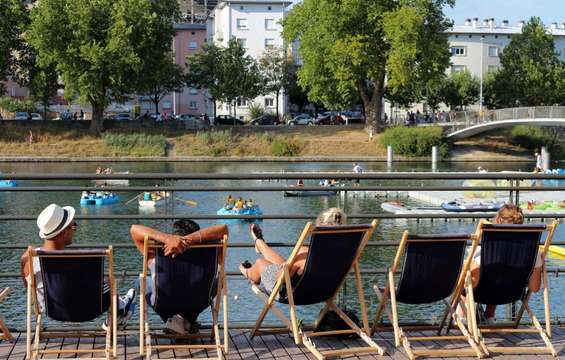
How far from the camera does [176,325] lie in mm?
6559

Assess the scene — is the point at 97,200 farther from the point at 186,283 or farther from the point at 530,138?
the point at 530,138

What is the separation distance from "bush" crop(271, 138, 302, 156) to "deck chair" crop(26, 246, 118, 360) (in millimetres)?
60970

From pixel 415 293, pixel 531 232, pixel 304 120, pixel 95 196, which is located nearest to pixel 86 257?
pixel 415 293

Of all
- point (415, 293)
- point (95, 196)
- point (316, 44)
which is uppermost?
point (316, 44)

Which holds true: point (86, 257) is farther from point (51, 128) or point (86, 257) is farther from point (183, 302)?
point (51, 128)

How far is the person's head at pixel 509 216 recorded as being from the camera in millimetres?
6730

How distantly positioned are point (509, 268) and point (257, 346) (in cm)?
191

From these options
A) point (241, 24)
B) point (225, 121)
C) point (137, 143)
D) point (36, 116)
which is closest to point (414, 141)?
point (225, 121)

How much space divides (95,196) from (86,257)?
3535 cm

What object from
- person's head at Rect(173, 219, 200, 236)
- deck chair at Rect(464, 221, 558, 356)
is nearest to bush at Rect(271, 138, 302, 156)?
deck chair at Rect(464, 221, 558, 356)

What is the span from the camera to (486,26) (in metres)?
110

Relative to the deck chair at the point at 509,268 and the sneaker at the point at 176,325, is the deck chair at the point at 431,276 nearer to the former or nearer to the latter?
the deck chair at the point at 509,268

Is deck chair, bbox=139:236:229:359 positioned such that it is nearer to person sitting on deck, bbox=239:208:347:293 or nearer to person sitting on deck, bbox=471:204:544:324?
person sitting on deck, bbox=239:208:347:293

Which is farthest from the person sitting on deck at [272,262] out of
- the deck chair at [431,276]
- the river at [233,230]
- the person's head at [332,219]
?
the river at [233,230]
